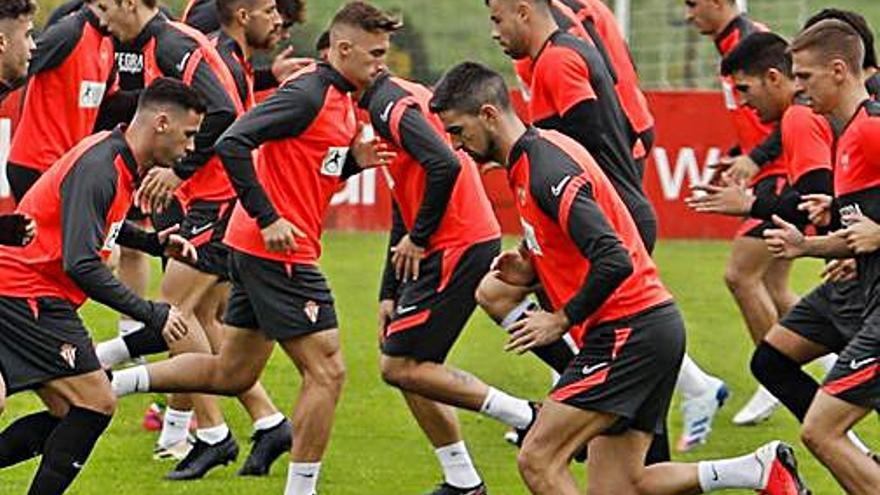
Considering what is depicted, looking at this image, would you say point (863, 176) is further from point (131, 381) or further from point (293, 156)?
point (131, 381)

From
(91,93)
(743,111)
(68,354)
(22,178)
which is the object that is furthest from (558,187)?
(743,111)

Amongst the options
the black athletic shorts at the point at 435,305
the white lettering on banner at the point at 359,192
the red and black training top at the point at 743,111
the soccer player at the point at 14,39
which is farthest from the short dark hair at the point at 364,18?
the white lettering on banner at the point at 359,192

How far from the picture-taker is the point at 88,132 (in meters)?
12.2

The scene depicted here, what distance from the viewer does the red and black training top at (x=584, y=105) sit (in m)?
10.8

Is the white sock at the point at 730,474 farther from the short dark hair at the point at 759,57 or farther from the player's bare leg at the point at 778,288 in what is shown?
the player's bare leg at the point at 778,288

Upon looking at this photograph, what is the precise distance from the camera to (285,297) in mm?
10047

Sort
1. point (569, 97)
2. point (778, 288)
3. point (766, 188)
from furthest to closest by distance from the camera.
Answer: point (778, 288)
point (766, 188)
point (569, 97)

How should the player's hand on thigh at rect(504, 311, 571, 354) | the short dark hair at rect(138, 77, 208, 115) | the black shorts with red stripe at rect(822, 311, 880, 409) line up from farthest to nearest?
the short dark hair at rect(138, 77, 208, 115)
the black shorts with red stripe at rect(822, 311, 880, 409)
the player's hand on thigh at rect(504, 311, 571, 354)

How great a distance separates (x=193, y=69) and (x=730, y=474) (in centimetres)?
387

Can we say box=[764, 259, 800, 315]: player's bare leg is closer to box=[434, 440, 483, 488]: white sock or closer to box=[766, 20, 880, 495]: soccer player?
box=[434, 440, 483, 488]: white sock

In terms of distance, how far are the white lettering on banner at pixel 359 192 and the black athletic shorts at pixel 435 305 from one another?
11.1 metres

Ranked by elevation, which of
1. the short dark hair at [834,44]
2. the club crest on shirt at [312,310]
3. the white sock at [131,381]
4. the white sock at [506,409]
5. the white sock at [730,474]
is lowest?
the white sock at [506,409]

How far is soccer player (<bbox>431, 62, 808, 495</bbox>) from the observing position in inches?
331

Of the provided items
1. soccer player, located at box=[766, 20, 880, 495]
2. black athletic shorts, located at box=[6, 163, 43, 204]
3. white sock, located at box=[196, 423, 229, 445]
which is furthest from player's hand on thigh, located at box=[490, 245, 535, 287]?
black athletic shorts, located at box=[6, 163, 43, 204]
